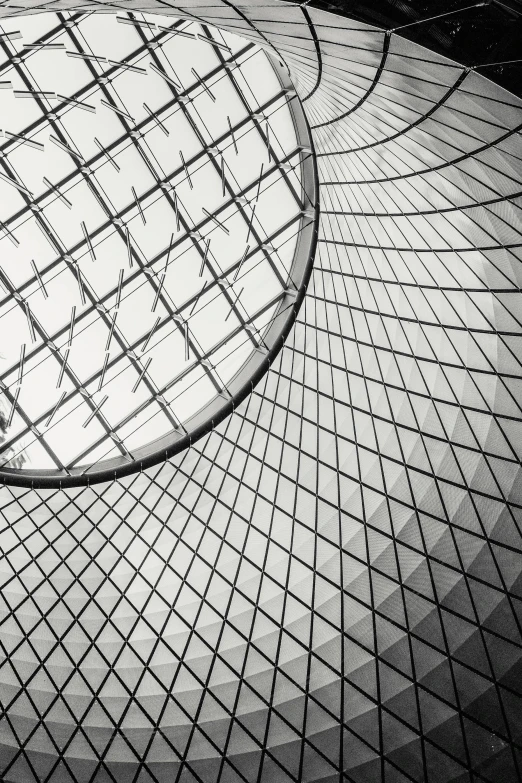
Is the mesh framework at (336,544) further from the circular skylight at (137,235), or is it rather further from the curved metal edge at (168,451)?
the circular skylight at (137,235)

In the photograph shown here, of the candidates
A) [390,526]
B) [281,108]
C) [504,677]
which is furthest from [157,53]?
[504,677]

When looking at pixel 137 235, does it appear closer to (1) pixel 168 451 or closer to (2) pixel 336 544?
(1) pixel 168 451

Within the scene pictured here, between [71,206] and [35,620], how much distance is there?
18785 mm

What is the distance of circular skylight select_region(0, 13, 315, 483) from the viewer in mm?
26234

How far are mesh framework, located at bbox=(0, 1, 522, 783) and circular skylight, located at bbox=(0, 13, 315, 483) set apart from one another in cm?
157

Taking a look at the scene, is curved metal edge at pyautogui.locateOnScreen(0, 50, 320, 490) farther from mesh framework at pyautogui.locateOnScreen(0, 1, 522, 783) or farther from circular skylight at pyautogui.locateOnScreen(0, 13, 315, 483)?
mesh framework at pyautogui.locateOnScreen(0, 1, 522, 783)

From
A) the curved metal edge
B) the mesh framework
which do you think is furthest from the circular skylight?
the mesh framework

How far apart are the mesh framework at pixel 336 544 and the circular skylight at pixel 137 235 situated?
157 centimetres

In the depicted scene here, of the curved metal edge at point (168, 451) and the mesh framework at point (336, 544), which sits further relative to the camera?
the curved metal edge at point (168, 451)

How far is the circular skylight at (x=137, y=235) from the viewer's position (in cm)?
2623

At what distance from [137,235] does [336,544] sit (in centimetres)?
1566

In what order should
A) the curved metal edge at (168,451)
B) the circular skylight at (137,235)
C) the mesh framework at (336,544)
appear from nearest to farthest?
the mesh framework at (336,544) → the circular skylight at (137,235) → the curved metal edge at (168,451)

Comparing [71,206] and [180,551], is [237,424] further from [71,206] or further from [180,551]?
[71,206]

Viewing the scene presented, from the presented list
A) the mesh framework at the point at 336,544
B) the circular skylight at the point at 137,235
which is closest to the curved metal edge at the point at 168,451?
the circular skylight at the point at 137,235
